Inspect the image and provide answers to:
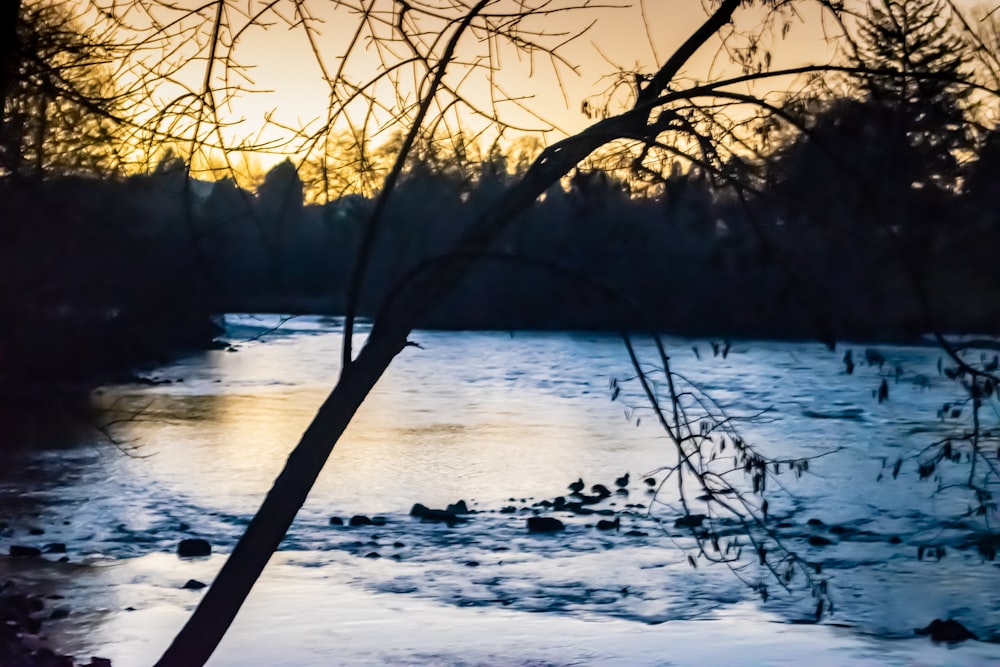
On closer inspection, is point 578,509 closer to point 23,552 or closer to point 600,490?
point 600,490

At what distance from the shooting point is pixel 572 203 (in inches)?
150

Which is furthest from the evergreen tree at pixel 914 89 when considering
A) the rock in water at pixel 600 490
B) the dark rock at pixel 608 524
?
the rock in water at pixel 600 490

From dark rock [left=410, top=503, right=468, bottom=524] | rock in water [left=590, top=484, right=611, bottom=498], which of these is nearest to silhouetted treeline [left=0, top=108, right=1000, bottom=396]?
dark rock [left=410, top=503, right=468, bottom=524]

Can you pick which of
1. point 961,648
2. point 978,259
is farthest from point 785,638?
point 978,259

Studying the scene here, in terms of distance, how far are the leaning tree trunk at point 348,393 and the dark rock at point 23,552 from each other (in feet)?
25.1

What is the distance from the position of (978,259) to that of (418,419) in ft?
50.3

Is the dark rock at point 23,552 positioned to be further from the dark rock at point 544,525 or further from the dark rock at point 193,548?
the dark rock at point 544,525

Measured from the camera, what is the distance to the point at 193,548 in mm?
11047

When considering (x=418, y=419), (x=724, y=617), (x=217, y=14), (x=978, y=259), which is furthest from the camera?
(x=418, y=419)

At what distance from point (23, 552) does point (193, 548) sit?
5.13 ft

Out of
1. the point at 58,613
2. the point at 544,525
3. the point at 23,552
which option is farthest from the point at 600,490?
the point at 58,613

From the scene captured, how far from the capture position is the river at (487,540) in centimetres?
856

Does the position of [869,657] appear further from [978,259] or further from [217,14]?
[217,14]

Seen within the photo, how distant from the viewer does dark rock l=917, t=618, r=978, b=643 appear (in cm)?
861
